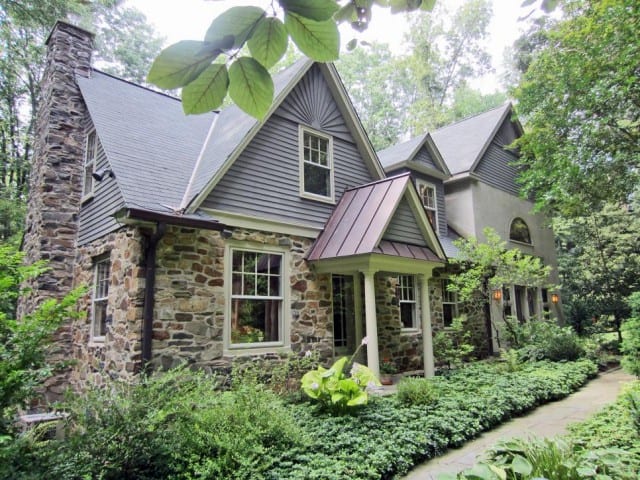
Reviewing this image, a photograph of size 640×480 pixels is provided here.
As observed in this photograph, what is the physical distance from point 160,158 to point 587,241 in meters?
17.5

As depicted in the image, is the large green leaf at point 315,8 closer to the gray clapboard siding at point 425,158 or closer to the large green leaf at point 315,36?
the large green leaf at point 315,36

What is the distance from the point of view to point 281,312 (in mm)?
8125

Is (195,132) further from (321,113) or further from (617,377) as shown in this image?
(617,377)

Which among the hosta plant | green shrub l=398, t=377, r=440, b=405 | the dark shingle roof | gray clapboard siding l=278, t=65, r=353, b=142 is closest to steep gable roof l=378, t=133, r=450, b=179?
gray clapboard siding l=278, t=65, r=353, b=142

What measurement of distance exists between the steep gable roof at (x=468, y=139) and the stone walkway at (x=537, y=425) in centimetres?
782

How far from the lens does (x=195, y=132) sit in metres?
9.97

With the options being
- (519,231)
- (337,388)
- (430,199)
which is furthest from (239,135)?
(519,231)

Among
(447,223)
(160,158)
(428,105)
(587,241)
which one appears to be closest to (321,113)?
(160,158)

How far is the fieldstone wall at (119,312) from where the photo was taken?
6301mm

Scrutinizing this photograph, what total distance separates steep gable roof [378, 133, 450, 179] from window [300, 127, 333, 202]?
3.45 metres

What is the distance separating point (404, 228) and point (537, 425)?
419 centimetres

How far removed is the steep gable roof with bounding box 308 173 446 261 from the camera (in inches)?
318

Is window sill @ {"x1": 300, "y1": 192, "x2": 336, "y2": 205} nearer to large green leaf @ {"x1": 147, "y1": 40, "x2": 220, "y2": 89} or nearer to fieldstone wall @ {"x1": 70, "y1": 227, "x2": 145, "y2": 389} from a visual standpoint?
fieldstone wall @ {"x1": 70, "y1": 227, "x2": 145, "y2": 389}

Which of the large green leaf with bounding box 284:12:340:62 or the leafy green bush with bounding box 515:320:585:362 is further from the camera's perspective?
the leafy green bush with bounding box 515:320:585:362
